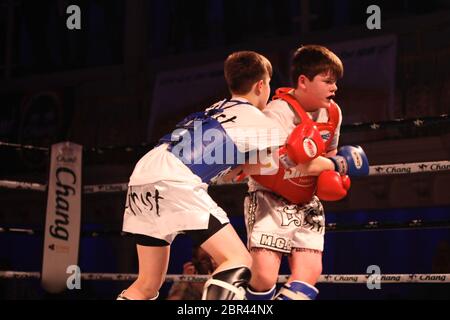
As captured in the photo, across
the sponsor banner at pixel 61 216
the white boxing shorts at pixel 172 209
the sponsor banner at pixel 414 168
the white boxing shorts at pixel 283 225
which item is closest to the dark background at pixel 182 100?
the sponsor banner at pixel 61 216

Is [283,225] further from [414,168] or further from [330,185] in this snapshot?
[414,168]

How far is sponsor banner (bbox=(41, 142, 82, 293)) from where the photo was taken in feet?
13.8

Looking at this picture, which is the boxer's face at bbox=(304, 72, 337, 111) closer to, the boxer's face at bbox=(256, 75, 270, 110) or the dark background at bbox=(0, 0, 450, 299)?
the boxer's face at bbox=(256, 75, 270, 110)

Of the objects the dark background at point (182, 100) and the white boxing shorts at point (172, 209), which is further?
the dark background at point (182, 100)

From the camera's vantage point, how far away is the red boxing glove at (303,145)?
276 centimetres

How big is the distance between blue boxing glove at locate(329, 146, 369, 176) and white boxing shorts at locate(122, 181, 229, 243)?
548mm

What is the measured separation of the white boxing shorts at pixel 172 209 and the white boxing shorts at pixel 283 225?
1.16 ft

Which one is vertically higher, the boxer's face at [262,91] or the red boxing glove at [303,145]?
the boxer's face at [262,91]

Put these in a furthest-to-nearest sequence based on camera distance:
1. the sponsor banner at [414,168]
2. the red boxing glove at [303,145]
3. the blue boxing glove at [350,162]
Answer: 1. the sponsor banner at [414,168]
2. the blue boxing glove at [350,162]
3. the red boxing glove at [303,145]

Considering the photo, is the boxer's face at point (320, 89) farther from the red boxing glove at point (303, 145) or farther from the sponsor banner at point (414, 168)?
the sponsor banner at point (414, 168)

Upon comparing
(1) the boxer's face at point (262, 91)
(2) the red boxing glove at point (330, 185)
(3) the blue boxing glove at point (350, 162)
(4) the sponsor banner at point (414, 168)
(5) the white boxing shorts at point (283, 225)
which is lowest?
(5) the white boxing shorts at point (283, 225)

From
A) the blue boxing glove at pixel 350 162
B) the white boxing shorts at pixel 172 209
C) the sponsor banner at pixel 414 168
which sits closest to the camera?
the white boxing shorts at pixel 172 209

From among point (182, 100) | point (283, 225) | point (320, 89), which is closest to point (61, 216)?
point (283, 225)
